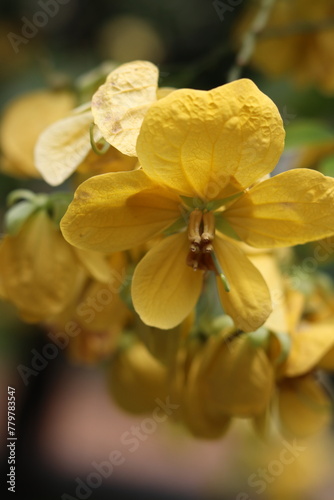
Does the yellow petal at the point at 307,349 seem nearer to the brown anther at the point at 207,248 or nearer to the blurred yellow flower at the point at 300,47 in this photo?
the brown anther at the point at 207,248

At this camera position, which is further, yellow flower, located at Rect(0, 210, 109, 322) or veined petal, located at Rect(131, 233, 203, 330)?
yellow flower, located at Rect(0, 210, 109, 322)

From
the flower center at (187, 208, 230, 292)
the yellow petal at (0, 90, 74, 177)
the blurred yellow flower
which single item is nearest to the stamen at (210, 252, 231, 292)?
the flower center at (187, 208, 230, 292)

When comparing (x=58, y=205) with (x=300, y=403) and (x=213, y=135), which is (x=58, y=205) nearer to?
(x=213, y=135)

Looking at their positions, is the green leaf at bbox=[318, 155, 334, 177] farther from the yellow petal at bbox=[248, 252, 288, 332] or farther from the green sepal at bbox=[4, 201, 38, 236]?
the green sepal at bbox=[4, 201, 38, 236]

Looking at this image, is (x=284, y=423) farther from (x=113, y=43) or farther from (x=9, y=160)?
(x=113, y=43)

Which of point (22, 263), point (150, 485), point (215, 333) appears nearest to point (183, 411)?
point (215, 333)

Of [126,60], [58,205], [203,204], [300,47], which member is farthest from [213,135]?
[126,60]
